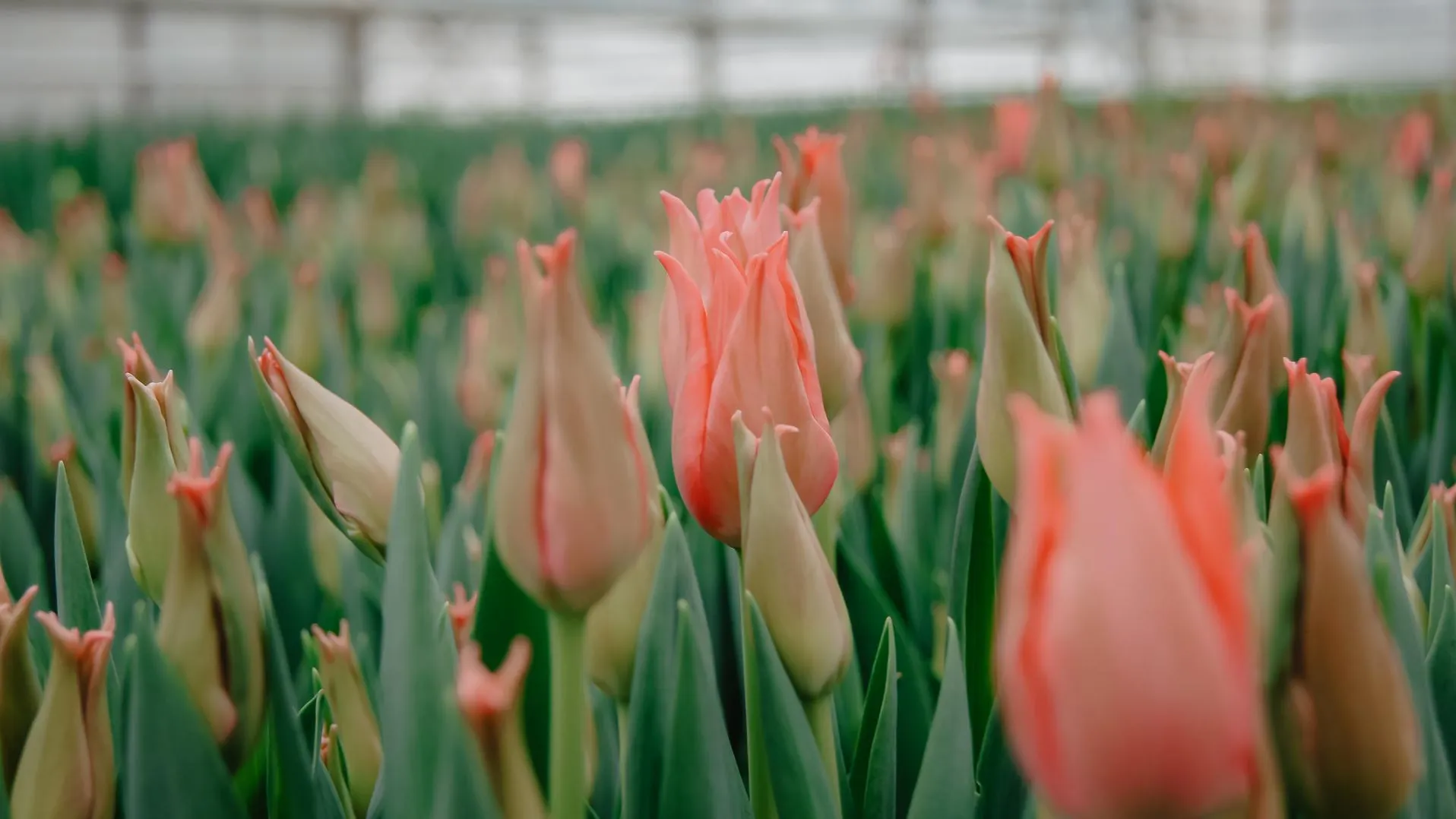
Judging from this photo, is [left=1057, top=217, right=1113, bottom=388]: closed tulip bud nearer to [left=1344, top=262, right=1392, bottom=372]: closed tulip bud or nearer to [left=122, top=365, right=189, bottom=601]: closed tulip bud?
[left=1344, top=262, right=1392, bottom=372]: closed tulip bud

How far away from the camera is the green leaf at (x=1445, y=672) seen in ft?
1.22

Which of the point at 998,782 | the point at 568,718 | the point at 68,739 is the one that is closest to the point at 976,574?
the point at 998,782

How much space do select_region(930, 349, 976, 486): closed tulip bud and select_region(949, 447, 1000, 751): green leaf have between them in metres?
0.15

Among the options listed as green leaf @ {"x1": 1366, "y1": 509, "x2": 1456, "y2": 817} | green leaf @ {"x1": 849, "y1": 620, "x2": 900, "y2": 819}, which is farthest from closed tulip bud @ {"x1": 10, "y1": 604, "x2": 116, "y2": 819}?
green leaf @ {"x1": 1366, "y1": 509, "x2": 1456, "y2": 817}

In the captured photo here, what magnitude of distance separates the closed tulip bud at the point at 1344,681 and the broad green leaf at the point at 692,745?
15 centimetres

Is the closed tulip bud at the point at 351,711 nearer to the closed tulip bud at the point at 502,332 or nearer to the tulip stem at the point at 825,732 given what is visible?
the tulip stem at the point at 825,732

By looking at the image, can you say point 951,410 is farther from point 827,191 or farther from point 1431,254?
point 1431,254

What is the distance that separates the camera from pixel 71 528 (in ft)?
1.41

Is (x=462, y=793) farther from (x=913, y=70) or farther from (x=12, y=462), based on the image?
(x=913, y=70)

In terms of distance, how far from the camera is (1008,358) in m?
0.37

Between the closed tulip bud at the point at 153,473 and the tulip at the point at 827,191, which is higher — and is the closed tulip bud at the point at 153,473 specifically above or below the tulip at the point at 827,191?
below

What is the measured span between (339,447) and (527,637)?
3.5 inches

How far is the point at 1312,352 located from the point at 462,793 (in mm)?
689

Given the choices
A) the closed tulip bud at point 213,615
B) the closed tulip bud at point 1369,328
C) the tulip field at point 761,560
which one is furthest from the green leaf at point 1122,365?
the closed tulip bud at point 213,615
